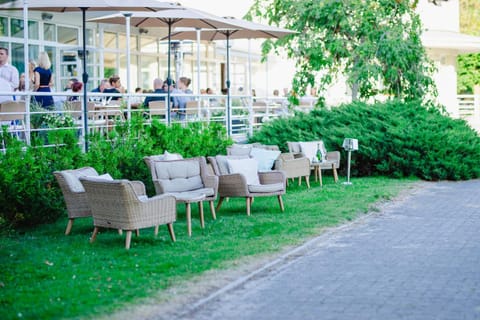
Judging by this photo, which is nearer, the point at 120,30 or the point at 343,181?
the point at 343,181

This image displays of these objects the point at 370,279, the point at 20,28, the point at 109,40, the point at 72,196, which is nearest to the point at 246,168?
the point at 72,196

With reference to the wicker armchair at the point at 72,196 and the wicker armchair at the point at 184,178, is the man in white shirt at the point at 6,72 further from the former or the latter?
the wicker armchair at the point at 72,196

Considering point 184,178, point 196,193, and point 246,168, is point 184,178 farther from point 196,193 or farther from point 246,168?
point 246,168

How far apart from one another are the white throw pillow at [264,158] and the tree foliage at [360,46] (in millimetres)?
7615

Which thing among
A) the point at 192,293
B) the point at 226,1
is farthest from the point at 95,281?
the point at 226,1

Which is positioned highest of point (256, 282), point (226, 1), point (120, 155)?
point (226, 1)

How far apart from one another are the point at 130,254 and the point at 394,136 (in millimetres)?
10541

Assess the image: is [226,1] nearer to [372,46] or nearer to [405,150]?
[372,46]

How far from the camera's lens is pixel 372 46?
2166 cm

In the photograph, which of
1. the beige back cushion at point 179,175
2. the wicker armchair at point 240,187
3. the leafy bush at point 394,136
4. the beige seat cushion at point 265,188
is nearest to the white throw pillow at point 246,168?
the wicker armchair at point 240,187

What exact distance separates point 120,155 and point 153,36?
514 inches

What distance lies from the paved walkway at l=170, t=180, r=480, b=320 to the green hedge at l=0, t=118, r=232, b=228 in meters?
3.79

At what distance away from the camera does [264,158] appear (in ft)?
47.3

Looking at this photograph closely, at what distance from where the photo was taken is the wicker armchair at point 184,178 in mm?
11602
